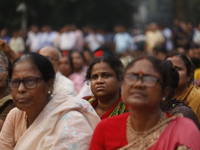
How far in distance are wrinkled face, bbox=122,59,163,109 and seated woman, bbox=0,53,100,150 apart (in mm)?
595

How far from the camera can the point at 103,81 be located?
4594 millimetres

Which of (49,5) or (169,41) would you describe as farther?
→ (49,5)

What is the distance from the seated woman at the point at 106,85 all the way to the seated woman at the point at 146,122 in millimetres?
1213

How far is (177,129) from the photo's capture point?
3.07 meters

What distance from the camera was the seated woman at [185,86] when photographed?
462 centimetres

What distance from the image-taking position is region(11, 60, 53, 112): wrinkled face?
362cm

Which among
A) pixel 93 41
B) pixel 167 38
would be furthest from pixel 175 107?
pixel 93 41

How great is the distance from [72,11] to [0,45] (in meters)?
21.1

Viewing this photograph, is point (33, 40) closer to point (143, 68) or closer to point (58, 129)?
point (58, 129)

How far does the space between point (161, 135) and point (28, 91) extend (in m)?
1.14

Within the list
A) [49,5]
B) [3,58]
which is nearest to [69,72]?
[3,58]

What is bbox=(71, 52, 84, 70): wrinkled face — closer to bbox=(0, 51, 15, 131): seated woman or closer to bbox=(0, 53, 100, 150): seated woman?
bbox=(0, 51, 15, 131): seated woman

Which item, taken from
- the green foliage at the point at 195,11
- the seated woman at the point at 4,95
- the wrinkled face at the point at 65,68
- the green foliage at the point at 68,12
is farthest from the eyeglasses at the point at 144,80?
the green foliage at the point at 68,12

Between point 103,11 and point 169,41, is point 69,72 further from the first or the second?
point 103,11
